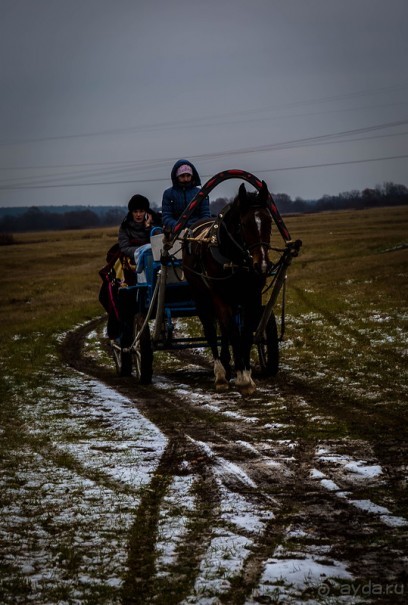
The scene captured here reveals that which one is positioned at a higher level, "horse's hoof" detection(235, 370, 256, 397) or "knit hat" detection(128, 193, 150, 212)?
"knit hat" detection(128, 193, 150, 212)

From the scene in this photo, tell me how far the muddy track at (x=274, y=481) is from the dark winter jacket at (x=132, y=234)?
2891 millimetres

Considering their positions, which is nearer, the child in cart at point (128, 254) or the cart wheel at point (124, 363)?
the child in cart at point (128, 254)

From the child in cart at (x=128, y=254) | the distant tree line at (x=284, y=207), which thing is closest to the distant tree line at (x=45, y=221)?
the distant tree line at (x=284, y=207)

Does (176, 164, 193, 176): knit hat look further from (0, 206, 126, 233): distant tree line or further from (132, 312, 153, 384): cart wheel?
(0, 206, 126, 233): distant tree line

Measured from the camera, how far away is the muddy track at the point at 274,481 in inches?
204

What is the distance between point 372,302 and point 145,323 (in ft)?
42.5

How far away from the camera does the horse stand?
415 inches

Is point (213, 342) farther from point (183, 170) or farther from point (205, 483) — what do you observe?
point (205, 483)

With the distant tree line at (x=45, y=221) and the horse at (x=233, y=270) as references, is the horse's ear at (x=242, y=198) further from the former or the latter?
the distant tree line at (x=45, y=221)

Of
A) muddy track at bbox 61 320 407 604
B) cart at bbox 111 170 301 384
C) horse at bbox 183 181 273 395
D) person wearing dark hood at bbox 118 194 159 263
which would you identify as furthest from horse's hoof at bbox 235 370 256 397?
person wearing dark hood at bbox 118 194 159 263

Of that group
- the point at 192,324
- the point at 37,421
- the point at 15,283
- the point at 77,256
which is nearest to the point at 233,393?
the point at 37,421

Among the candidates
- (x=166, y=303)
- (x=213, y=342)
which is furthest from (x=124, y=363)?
(x=213, y=342)

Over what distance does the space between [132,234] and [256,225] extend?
160 inches

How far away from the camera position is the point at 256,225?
10453 millimetres
